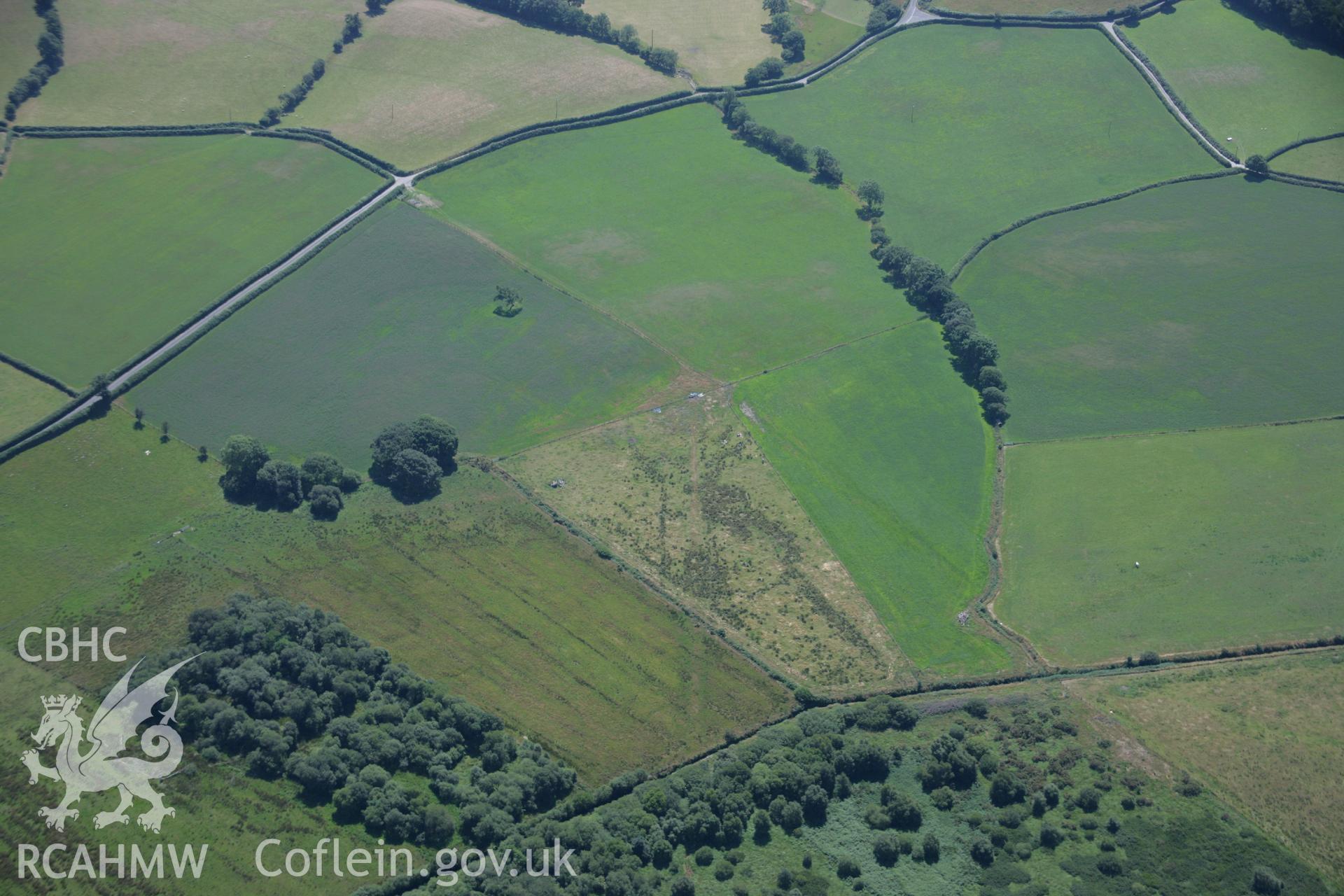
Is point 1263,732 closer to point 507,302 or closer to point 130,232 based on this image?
point 507,302

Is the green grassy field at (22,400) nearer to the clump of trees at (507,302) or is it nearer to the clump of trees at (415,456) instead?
the clump of trees at (415,456)

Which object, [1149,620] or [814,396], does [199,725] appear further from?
[1149,620]

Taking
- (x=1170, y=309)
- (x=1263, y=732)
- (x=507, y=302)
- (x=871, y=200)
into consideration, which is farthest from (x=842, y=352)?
(x=1263, y=732)

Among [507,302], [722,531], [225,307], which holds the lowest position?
[722,531]

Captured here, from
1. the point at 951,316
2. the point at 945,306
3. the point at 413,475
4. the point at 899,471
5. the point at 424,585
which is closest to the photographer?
the point at 424,585

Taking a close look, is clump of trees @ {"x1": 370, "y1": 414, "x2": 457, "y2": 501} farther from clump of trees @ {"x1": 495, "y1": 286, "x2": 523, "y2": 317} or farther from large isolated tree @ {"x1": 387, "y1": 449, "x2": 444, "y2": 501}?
clump of trees @ {"x1": 495, "y1": 286, "x2": 523, "y2": 317}
